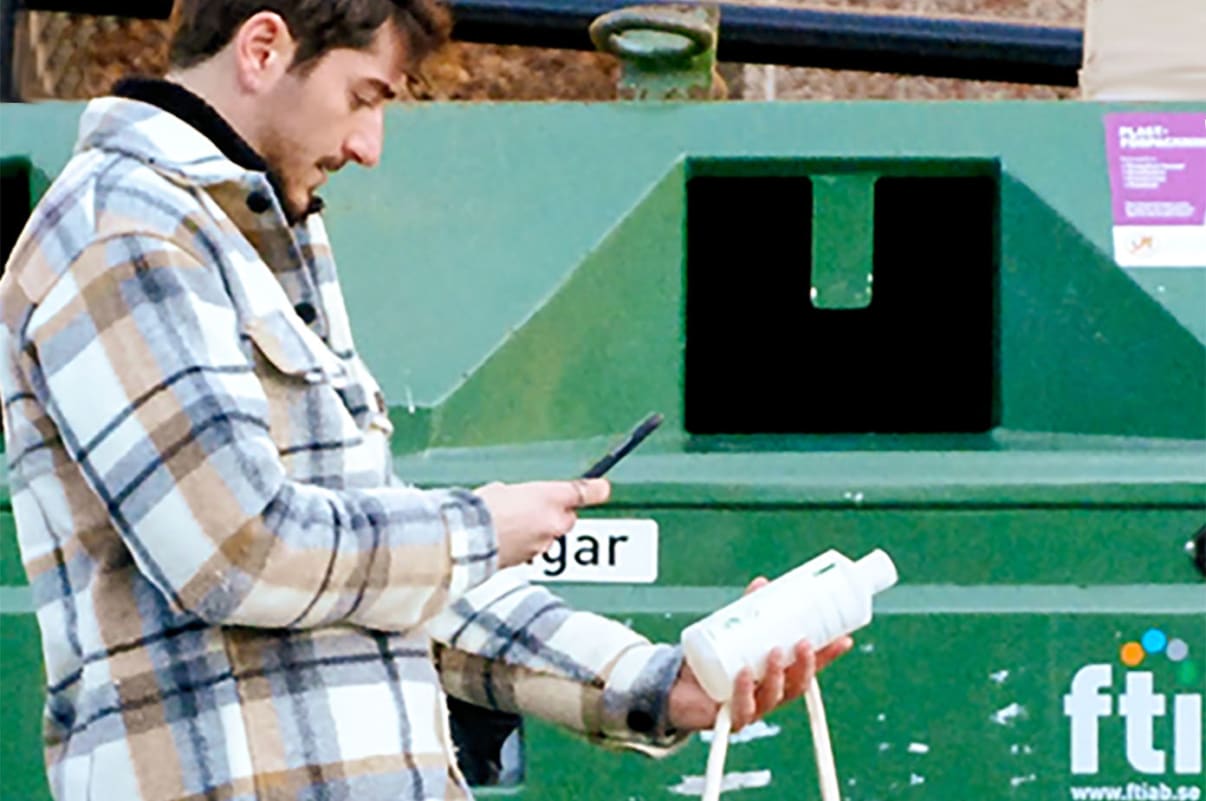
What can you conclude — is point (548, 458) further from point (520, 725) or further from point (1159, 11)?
point (1159, 11)

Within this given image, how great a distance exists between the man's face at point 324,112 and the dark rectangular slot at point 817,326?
128 cm

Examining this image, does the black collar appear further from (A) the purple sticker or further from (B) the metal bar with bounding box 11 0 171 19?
(B) the metal bar with bounding box 11 0 171 19

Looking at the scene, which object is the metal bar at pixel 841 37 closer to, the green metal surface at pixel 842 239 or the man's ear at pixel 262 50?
the green metal surface at pixel 842 239

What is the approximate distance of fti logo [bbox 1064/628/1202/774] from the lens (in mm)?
2340

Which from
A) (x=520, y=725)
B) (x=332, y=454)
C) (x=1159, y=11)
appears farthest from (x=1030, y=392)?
(x=332, y=454)

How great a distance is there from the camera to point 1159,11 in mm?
2816

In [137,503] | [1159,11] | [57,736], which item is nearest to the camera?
[137,503]

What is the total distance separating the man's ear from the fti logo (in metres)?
1.12

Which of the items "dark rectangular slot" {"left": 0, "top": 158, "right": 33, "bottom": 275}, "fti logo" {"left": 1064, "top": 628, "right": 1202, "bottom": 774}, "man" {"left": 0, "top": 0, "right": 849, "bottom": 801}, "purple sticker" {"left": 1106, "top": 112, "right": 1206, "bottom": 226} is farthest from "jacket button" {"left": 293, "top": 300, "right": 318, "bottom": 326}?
"purple sticker" {"left": 1106, "top": 112, "right": 1206, "bottom": 226}

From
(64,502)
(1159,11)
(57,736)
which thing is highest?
(1159,11)

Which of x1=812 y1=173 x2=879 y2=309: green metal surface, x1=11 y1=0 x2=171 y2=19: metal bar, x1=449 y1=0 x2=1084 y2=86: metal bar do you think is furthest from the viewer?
x1=11 y1=0 x2=171 y2=19: metal bar

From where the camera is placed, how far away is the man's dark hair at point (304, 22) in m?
1.63

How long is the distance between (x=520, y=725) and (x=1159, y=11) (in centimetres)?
A: 119

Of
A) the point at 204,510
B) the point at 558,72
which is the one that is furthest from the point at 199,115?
the point at 558,72
